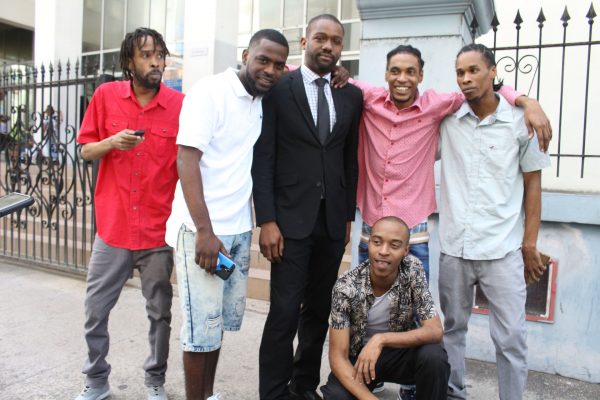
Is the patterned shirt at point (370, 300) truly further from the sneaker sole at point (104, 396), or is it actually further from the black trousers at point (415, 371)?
the sneaker sole at point (104, 396)

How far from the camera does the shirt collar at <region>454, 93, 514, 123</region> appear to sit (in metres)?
2.76

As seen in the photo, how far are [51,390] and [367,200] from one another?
2342 millimetres

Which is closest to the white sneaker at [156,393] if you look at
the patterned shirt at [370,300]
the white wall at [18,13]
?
the patterned shirt at [370,300]

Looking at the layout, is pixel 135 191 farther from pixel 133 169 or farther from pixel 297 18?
pixel 297 18

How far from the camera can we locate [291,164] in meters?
2.83

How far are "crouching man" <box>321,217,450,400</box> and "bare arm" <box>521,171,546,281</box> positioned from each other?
1.98 feet

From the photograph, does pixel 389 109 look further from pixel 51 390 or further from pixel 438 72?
pixel 51 390

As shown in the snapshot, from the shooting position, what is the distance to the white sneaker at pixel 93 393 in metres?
3.11

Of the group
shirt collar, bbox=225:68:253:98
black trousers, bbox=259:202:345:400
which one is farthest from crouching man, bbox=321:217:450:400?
shirt collar, bbox=225:68:253:98

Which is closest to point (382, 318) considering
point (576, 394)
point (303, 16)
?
point (576, 394)

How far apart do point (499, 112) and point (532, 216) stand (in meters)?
0.58

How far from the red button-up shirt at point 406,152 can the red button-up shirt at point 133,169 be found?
1169 millimetres

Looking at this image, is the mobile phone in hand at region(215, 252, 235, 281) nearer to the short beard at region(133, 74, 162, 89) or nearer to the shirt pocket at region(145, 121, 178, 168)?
the shirt pocket at region(145, 121, 178, 168)

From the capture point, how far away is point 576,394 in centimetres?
353
